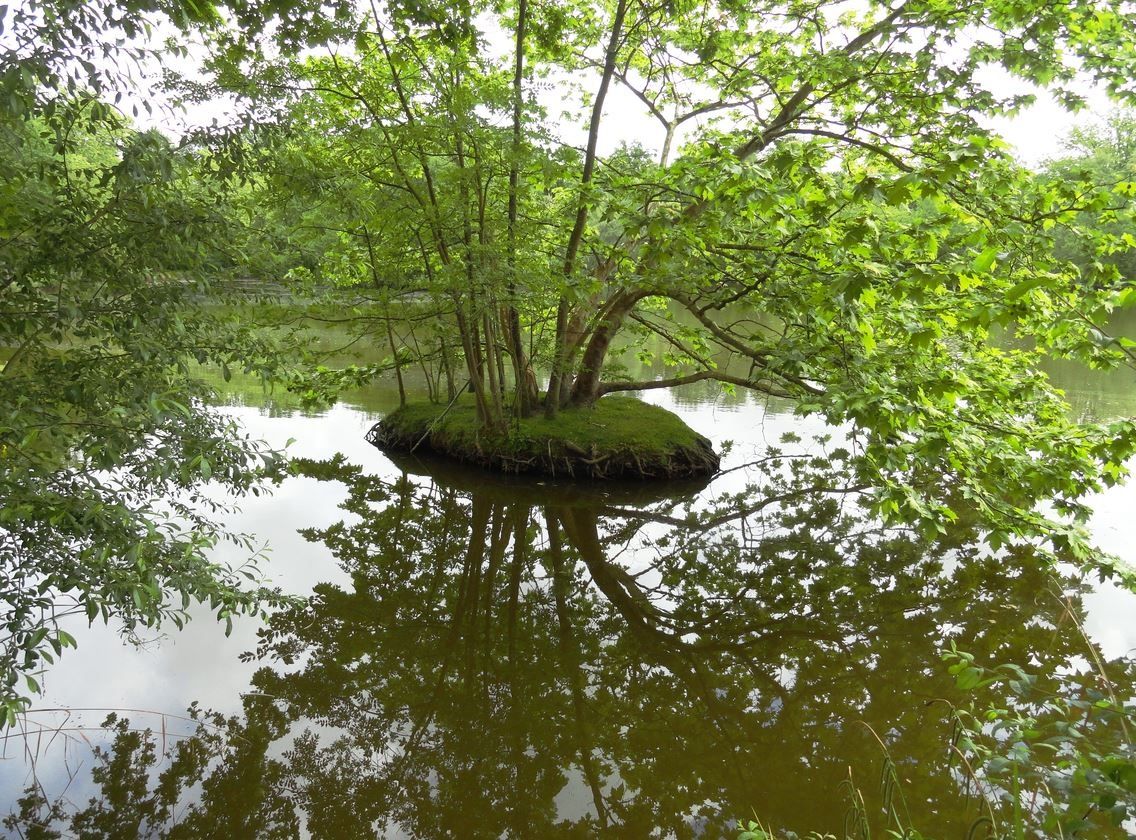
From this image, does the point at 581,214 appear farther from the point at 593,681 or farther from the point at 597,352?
the point at 593,681

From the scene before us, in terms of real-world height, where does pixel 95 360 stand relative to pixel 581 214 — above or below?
below

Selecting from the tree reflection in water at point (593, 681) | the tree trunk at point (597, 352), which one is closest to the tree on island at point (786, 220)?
the tree trunk at point (597, 352)

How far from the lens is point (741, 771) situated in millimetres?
4309

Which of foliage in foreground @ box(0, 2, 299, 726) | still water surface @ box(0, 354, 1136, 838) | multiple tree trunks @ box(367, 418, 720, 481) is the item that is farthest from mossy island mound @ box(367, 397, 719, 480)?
foliage in foreground @ box(0, 2, 299, 726)

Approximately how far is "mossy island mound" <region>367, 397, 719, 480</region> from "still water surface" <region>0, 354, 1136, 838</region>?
104 centimetres

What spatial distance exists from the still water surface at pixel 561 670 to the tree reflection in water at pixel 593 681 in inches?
0.8

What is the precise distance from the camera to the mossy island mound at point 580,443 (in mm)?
10641

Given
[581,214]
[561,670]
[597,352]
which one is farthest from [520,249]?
[561,670]

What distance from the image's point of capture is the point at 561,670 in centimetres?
544

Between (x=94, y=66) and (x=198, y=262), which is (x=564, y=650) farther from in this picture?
(x=94, y=66)

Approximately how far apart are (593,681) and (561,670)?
273 mm

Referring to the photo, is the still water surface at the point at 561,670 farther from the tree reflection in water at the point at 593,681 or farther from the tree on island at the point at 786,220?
the tree on island at the point at 786,220

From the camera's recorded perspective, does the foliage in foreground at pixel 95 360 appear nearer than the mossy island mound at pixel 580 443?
Yes

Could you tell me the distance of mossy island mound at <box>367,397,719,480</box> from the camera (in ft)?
34.9
